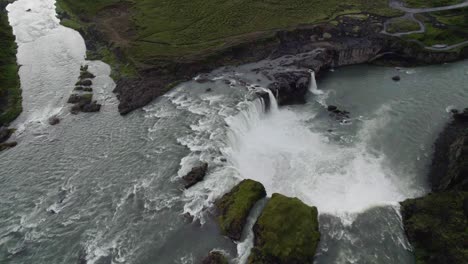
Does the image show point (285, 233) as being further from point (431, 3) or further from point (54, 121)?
point (431, 3)

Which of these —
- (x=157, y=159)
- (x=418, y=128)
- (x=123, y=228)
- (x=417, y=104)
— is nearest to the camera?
(x=123, y=228)

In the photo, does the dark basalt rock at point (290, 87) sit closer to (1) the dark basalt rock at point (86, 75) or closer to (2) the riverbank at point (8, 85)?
(1) the dark basalt rock at point (86, 75)

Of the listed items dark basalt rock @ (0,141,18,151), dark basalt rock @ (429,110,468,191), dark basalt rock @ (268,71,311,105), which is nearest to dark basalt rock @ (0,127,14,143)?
dark basalt rock @ (0,141,18,151)

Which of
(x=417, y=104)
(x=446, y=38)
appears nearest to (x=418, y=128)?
(x=417, y=104)

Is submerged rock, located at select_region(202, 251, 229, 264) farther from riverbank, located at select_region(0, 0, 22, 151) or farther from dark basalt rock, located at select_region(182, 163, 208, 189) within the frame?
riverbank, located at select_region(0, 0, 22, 151)

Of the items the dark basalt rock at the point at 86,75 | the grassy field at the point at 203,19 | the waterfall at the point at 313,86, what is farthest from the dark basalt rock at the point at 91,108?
the waterfall at the point at 313,86

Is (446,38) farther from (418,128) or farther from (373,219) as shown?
(373,219)

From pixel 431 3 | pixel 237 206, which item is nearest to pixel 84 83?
pixel 237 206
